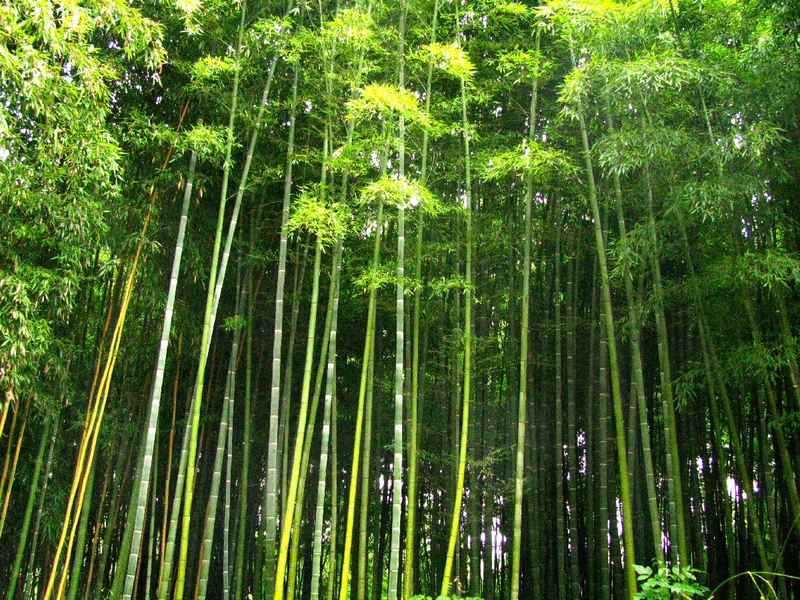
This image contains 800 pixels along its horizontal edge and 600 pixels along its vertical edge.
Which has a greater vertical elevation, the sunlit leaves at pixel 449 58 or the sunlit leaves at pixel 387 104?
the sunlit leaves at pixel 449 58

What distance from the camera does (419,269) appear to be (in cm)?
450

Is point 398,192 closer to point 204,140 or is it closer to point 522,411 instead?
point 204,140

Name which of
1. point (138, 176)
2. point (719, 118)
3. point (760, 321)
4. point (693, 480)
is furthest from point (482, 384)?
point (138, 176)

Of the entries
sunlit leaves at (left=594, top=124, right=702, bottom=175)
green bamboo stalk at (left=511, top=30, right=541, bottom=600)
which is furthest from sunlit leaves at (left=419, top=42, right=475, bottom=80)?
sunlit leaves at (left=594, top=124, right=702, bottom=175)

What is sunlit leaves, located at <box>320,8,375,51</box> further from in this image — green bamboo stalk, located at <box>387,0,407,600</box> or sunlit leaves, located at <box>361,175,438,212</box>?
sunlit leaves, located at <box>361,175,438,212</box>

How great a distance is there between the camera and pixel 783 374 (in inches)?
168

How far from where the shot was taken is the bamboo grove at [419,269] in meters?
3.81

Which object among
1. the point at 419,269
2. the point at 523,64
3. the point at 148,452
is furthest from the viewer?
the point at 523,64

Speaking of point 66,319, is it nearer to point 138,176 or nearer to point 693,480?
point 138,176

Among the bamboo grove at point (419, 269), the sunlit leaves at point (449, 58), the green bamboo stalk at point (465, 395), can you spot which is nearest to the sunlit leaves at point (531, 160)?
the bamboo grove at point (419, 269)

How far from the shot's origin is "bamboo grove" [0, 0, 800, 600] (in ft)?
12.5

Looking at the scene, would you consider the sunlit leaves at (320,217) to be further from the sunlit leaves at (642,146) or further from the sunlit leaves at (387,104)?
the sunlit leaves at (642,146)

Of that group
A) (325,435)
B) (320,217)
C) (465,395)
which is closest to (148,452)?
(325,435)

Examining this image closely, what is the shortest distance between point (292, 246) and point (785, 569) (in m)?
4.69
